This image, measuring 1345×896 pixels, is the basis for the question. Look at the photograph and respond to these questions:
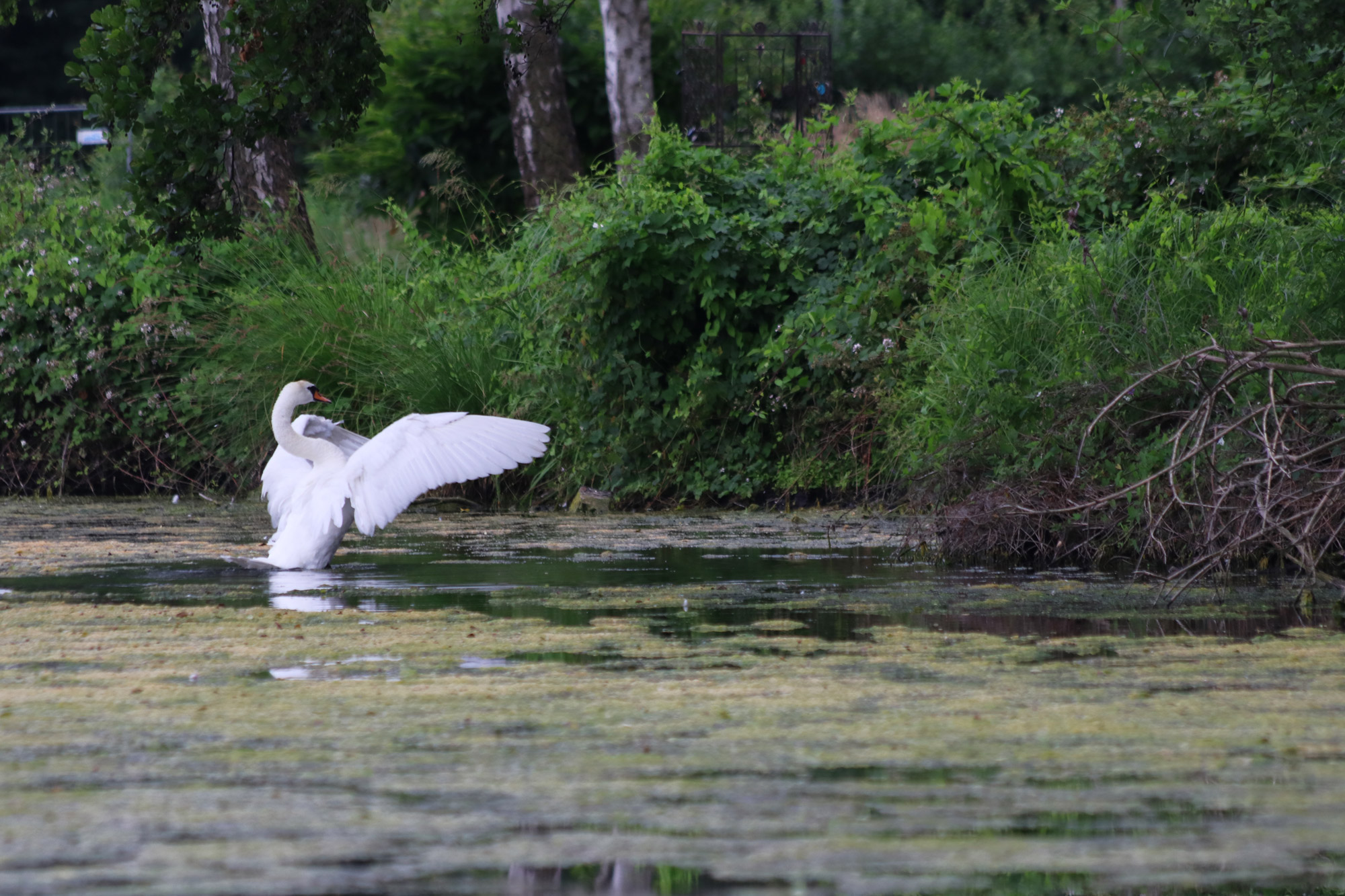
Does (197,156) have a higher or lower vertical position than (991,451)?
higher

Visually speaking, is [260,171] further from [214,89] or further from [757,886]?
[757,886]

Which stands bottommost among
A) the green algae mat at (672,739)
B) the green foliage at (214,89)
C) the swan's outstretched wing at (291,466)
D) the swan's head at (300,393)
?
the green algae mat at (672,739)

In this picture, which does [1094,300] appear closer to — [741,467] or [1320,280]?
[1320,280]

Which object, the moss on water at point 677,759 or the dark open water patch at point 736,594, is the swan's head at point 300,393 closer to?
the dark open water patch at point 736,594

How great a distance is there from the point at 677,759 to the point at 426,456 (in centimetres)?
313

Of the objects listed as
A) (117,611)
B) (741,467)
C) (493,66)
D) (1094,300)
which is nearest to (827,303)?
(741,467)

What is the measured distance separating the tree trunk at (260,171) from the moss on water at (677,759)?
6951 mm

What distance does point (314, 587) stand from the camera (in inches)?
198

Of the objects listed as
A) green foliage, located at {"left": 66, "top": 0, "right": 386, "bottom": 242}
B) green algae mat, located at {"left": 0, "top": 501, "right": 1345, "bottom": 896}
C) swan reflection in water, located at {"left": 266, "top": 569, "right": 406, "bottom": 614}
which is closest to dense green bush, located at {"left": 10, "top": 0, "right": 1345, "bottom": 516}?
green foliage, located at {"left": 66, "top": 0, "right": 386, "bottom": 242}

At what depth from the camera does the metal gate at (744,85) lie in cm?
1526

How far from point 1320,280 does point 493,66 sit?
34.6 ft

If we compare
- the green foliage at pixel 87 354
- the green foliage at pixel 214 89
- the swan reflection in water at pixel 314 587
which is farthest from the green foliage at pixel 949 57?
the swan reflection in water at pixel 314 587

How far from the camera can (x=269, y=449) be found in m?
9.25

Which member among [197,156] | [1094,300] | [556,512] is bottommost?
[556,512]
